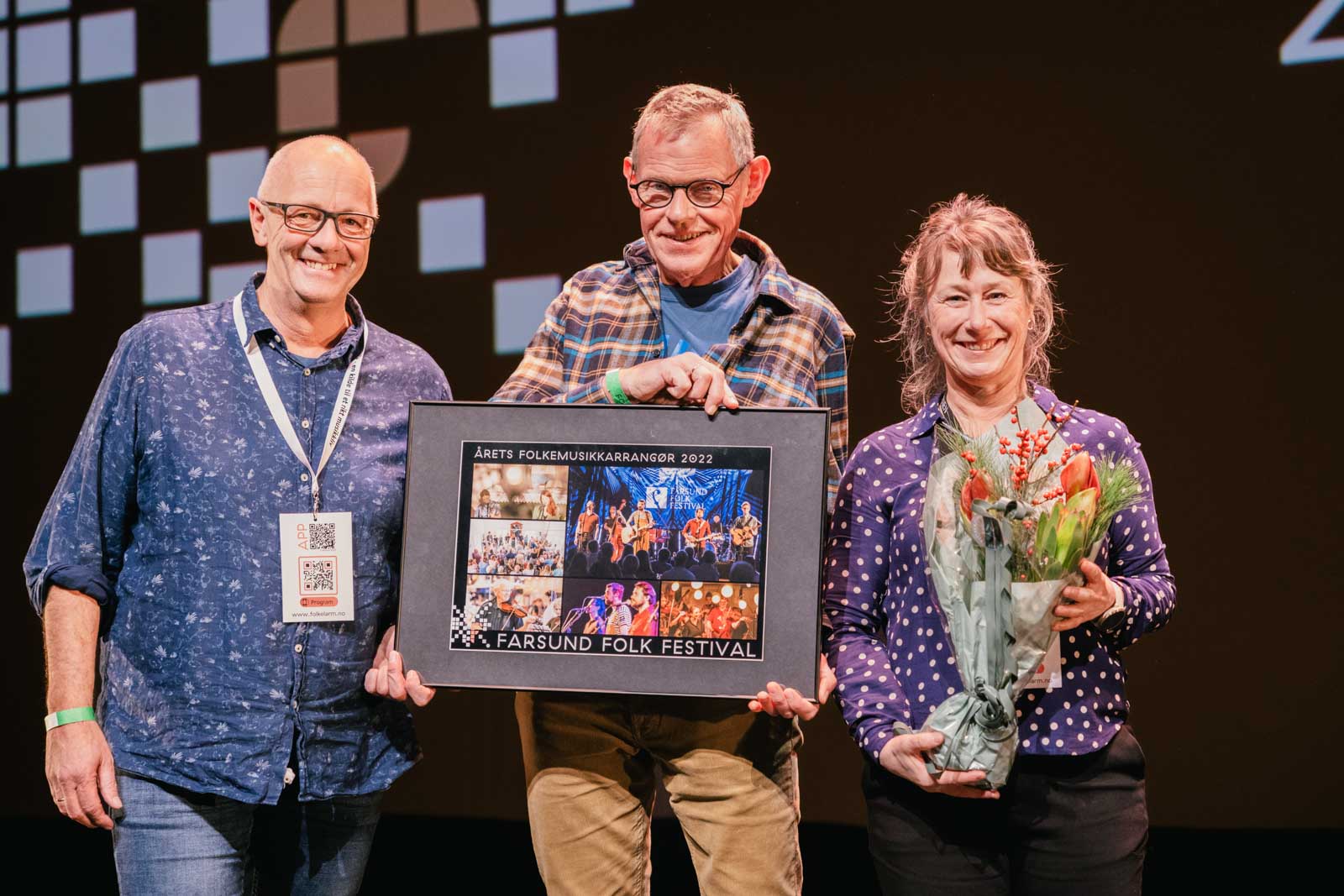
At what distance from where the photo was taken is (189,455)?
1.88m

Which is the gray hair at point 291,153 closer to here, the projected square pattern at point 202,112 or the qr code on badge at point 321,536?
the qr code on badge at point 321,536

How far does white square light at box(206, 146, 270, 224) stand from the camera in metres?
4.30

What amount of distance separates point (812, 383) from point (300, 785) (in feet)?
3.74

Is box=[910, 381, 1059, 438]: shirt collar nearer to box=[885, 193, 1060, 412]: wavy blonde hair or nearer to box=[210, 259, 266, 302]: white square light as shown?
box=[885, 193, 1060, 412]: wavy blonde hair

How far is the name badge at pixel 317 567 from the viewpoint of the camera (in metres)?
1.88

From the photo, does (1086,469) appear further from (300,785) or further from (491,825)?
(491,825)

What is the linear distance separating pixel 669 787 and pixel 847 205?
2460 millimetres

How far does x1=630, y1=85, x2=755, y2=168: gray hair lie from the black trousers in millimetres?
1131

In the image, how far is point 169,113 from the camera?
437cm

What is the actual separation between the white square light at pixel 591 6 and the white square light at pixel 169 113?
1.52 m

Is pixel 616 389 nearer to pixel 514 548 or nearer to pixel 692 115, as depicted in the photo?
pixel 514 548

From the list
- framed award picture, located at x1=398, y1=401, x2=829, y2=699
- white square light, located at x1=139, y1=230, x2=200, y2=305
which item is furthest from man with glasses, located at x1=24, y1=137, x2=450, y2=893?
white square light, located at x1=139, y1=230, x2=200, y2=305

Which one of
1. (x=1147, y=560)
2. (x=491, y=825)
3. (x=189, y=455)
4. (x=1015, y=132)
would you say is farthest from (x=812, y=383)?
(x=491, y=825)

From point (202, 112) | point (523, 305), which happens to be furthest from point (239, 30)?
point (523, 305)
